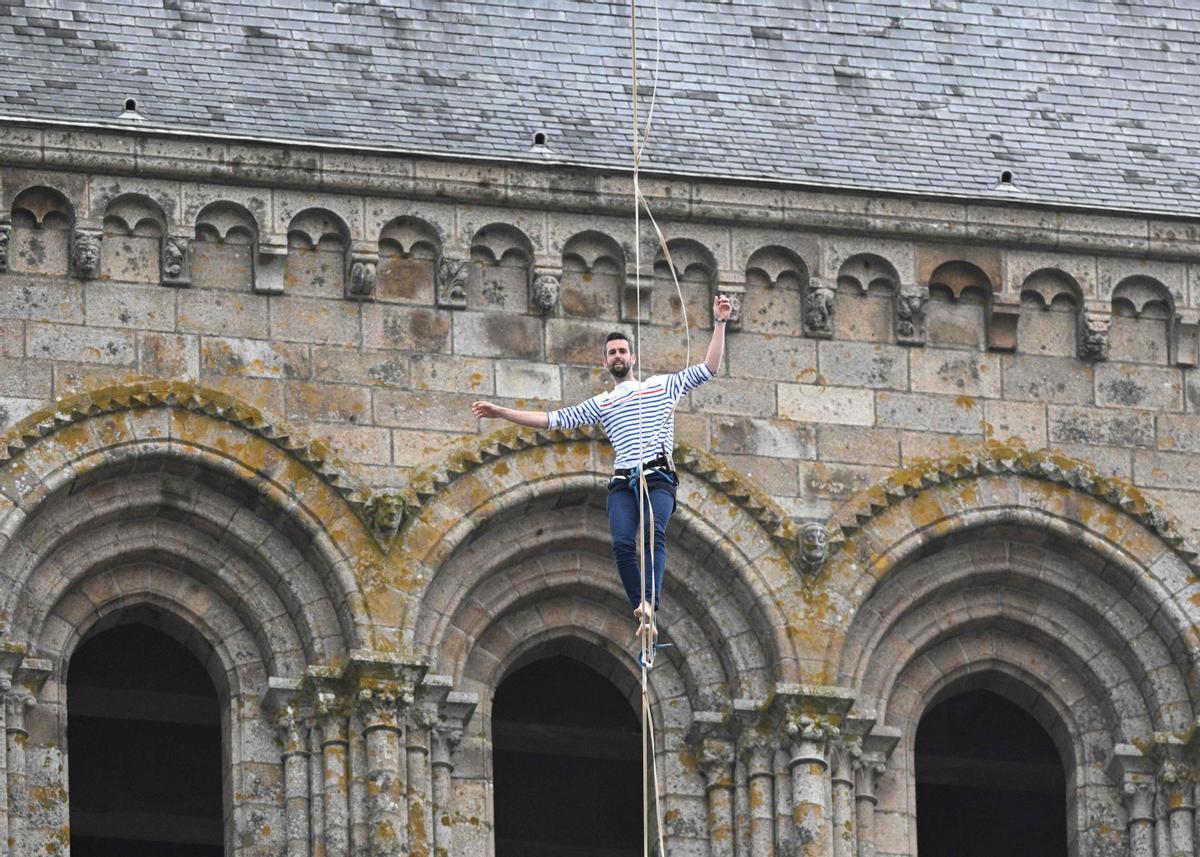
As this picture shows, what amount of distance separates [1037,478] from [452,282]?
Result: 460 centimetres

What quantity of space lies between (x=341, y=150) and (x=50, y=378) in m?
2.77

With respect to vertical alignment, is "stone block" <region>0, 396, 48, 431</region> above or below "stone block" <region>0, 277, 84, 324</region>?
below

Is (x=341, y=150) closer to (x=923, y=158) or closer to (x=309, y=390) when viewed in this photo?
(x=309, y=390)

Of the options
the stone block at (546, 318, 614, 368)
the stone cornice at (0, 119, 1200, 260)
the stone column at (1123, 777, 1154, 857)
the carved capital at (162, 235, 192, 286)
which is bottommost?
the stone column at (1123, 777, 1154, 857)

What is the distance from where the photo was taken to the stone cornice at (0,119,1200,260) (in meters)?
41.9

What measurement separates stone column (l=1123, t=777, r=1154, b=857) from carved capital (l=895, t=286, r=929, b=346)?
3.69m

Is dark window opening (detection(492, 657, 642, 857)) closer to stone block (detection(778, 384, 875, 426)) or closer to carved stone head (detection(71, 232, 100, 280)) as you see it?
stone block (detection(778, 384, 875, 426))

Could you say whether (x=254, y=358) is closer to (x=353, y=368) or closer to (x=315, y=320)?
(x=315, y=320)

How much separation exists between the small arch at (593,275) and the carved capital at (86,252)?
3509mm

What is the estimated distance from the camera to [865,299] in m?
43.3

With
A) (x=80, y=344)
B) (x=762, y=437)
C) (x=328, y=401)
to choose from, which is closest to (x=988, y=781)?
(x=762, y=437)

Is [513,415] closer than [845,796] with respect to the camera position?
Yes

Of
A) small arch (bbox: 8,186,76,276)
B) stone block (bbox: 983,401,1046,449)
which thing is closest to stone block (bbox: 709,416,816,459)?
stone block (bbox: 983,401,1046,449)

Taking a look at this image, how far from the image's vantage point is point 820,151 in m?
44.3
